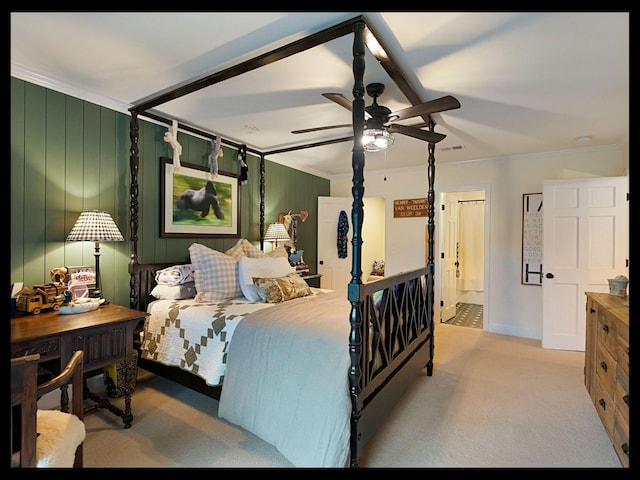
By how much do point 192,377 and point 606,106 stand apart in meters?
3.95

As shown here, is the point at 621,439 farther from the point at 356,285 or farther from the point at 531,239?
the point at 531,239

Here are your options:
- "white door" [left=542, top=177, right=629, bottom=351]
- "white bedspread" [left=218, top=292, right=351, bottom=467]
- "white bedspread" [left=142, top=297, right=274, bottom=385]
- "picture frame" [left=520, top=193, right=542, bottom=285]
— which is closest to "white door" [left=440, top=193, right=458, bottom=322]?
"picture frame" [left=520, top=193, right=542, bottom=285]

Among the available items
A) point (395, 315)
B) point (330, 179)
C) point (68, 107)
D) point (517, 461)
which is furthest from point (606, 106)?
point (68, 107)

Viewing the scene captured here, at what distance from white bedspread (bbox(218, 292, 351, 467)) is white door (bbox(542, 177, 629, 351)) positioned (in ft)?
9.66

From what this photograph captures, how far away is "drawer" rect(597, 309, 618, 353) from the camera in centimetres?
191

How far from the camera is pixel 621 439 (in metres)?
1.70

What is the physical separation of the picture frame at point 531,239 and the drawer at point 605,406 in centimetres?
207

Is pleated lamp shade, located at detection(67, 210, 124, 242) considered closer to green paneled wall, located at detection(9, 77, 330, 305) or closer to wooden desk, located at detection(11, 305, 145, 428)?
green paneled wall, located at detection(9, 77, 330, 305)

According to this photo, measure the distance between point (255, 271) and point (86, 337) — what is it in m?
1.31

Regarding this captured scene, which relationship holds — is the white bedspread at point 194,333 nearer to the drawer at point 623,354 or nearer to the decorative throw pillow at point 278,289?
the decorative throw pillow at point 278,289

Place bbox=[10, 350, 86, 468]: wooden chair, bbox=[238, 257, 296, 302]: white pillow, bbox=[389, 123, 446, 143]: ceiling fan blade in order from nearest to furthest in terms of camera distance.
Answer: bbox=[10, 350, 86, 468]: wooden chair, bbox=[389, 123, 446, 143]: ceiling fan blade, bbox=[238, 257, 296, 302]: white pillow
